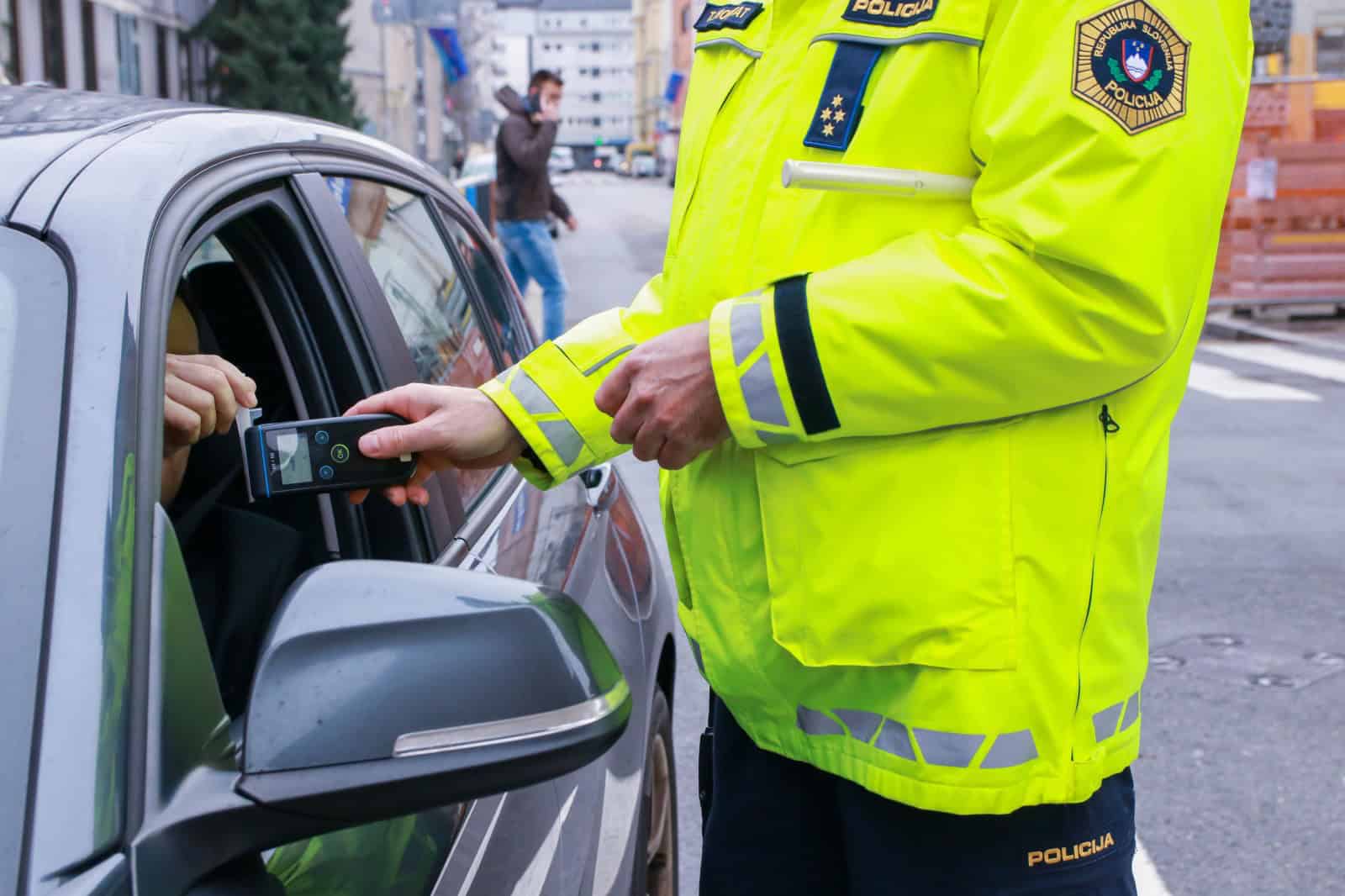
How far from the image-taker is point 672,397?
146 centimetres

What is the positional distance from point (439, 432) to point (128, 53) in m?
21.6

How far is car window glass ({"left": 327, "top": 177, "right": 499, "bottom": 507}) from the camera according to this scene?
2209 mm

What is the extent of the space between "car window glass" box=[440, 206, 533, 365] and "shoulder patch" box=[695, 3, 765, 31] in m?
1.10

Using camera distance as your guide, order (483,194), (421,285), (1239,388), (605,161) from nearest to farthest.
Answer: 1. (421,285)
2. (1239,388)
3. (483,194)
4. (605,161)

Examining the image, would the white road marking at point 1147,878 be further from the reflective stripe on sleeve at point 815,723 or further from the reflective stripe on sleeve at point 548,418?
the reflective stripe on sleeve at point 548,418

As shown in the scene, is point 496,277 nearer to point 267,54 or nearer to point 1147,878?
point 1147,878

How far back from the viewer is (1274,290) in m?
13.7

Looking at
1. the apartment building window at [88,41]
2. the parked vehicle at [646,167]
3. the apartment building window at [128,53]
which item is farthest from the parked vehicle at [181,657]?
the parked vehicle at [646,167]

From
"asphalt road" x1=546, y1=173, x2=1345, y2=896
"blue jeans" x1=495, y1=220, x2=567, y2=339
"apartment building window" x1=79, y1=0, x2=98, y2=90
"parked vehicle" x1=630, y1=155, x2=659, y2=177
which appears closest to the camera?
"asphalt road" x1=546, y1=173, x2=1345, y2=896

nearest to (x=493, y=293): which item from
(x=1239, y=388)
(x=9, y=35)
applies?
(x=1239, y=388)

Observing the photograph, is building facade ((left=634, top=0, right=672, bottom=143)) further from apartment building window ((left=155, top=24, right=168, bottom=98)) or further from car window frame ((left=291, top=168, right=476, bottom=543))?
car window frame ((left=291, top=168, right=476, bottom=543))

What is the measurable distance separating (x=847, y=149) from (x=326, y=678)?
675 mm

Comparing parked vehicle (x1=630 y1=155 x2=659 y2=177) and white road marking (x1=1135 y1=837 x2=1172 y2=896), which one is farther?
parked vehicle (x1=630 y1=155 x2=659 y2=177)

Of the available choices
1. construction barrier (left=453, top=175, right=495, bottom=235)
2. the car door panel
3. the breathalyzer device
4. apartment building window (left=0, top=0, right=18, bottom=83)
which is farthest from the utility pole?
the breathalyzer device
